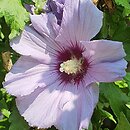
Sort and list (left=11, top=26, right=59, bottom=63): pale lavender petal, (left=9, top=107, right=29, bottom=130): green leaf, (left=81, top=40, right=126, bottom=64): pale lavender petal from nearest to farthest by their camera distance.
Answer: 1. (left=81, top=40, right=126, bottom=64): pale lavender petal
2. (left=11, top=26, right=59, bottom=63): pale lavender petal
3. (left=9, top=107, right=29, bottom=130): green leaf

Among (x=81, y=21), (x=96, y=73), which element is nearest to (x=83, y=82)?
(x=96, y=73)

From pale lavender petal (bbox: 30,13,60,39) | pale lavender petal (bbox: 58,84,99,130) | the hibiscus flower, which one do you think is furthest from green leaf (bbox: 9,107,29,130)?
Answer: pale lavender petal (bbox: 30,13,60,39)

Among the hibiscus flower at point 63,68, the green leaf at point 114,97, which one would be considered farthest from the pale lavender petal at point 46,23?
the green leaf at point 114,97

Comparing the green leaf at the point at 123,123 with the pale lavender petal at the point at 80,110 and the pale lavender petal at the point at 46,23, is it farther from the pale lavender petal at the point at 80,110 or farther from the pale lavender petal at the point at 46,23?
the pale lavender petal at the point at 46,23

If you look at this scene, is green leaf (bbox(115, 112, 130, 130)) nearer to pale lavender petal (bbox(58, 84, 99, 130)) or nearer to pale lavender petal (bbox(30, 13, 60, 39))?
pale lavender petal (bbox(58, 84, 99, 130))

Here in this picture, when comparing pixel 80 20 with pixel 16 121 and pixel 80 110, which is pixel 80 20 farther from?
pixel 16 121

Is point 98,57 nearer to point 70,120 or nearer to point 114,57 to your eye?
point 114,57

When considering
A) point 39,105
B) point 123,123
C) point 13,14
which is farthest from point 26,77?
point 123,123
